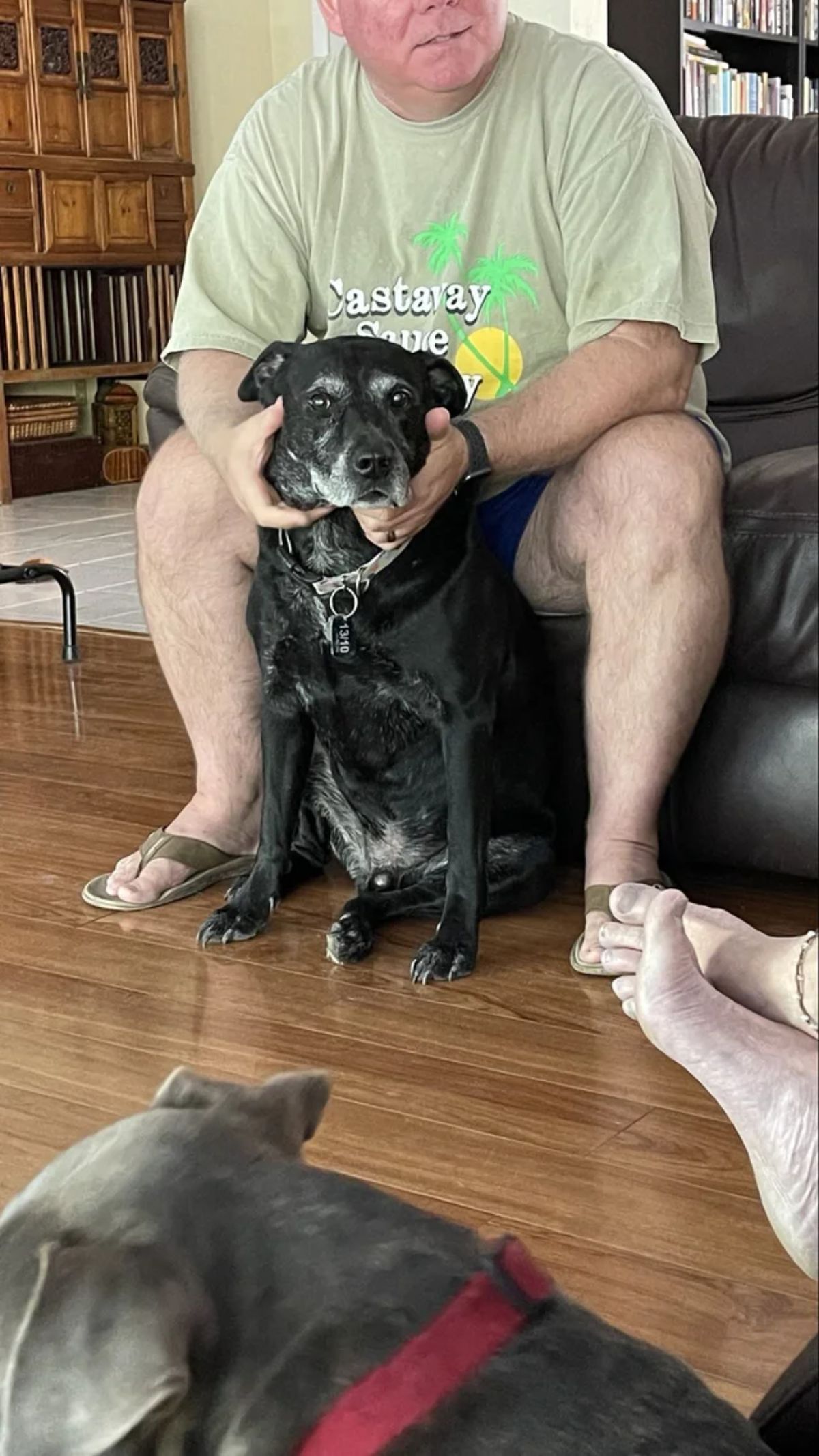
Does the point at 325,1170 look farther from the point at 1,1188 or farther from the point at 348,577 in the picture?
the point at 348,577

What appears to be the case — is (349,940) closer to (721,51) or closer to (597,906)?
(597,906)

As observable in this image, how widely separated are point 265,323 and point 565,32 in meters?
0.35

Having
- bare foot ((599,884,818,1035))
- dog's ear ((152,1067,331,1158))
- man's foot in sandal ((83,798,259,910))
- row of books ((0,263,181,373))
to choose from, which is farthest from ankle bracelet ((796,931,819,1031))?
row of books ((0,263,181,373))

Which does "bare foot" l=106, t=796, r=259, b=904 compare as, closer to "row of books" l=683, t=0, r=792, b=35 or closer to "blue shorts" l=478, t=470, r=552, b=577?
"blue shorts" l=478, t=470, r=552, b=577

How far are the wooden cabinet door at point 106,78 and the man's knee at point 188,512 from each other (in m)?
3.02

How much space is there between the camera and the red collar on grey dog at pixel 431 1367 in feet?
1.07

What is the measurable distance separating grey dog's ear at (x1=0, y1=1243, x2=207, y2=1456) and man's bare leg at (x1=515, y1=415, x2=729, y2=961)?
0.14 meters

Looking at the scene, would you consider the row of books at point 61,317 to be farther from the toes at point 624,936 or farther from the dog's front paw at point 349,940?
the toes at point 624,936

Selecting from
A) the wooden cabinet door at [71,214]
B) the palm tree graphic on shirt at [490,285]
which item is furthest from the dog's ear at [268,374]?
the wooden cabinet door at [71,214]

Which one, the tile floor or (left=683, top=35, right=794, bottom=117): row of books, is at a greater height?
(left=683, top=35, right=794, bottom=117): row of books

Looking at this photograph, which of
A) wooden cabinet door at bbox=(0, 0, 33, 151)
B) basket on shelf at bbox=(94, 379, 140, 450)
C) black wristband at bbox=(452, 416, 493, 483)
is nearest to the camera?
black wristband at bbox=(452, 416, 493, 483)

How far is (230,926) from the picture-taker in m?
1.02

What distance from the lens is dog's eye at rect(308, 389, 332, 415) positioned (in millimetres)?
822

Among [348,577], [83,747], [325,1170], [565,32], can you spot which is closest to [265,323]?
[348,577]
